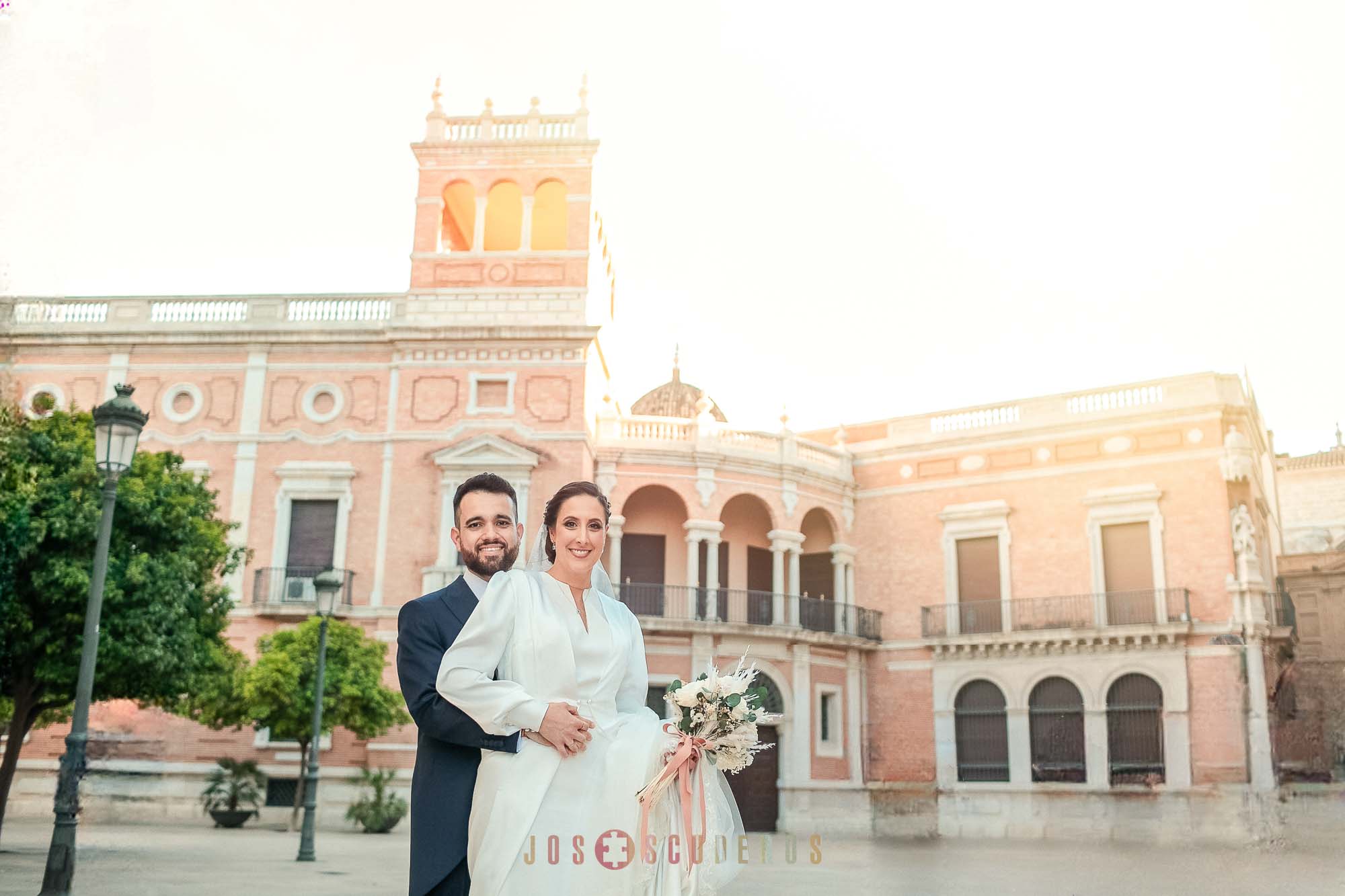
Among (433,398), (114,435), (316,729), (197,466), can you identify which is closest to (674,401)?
(433,398)

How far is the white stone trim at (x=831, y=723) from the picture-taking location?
24.9 meters

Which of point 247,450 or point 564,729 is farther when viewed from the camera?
point 247,450

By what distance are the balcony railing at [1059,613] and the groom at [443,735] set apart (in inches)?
876

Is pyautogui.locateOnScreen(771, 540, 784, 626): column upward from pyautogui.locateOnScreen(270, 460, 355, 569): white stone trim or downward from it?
downward

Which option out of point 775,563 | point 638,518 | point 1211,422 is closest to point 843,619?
point 775,563

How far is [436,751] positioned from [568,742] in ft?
1.51

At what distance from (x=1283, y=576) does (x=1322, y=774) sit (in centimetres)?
491

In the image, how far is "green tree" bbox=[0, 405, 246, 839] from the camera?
12.1 m

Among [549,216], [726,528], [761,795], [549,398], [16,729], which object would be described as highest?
[549,216]

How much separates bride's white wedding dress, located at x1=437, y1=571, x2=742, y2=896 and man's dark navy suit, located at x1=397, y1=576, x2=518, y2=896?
57 millimetres

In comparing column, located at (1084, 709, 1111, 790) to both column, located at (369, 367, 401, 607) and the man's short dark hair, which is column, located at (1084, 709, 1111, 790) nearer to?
column, located at (369, 367, 401, 607)

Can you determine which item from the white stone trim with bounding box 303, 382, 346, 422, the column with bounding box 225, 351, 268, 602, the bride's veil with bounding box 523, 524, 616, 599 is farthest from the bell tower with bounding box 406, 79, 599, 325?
the bride's veil with bounding box 523, 524, 616, 599

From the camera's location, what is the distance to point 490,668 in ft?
10.8

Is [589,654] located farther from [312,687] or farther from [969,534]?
[969,534]
